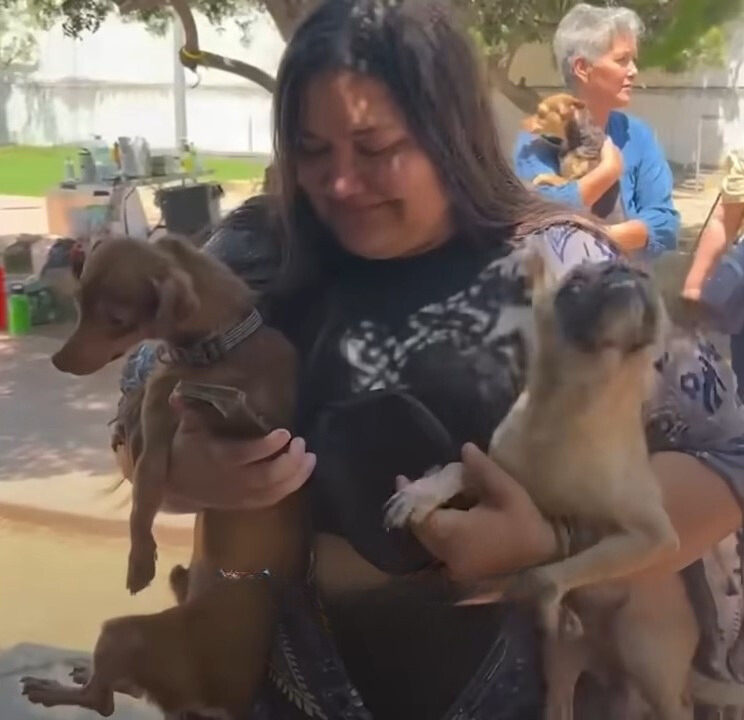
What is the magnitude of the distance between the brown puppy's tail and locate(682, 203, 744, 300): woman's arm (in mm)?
354

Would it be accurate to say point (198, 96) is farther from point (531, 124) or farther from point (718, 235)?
point (718, 235)

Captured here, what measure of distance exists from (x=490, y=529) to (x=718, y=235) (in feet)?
0.78

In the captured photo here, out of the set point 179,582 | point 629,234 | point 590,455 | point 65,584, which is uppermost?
point 629,234

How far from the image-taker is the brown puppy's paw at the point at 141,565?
2.14 feet

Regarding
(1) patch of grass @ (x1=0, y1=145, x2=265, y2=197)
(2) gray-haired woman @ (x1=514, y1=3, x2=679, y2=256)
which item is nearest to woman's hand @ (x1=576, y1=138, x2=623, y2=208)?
(2) gray-haired woman @ (x1=514, y1=3, x2=679, y2=256)

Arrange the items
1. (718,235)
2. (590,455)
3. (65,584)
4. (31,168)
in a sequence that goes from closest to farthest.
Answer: (590,455) → (718,235) → (31,168) → (65,584)

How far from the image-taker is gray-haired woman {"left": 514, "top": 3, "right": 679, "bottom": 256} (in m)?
0.65

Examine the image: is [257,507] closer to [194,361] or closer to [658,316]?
[194,361]

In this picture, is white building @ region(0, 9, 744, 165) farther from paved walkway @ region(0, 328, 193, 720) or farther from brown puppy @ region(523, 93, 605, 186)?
paved walkway @ region(0, 328, 193, 720)

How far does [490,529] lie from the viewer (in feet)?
1.96

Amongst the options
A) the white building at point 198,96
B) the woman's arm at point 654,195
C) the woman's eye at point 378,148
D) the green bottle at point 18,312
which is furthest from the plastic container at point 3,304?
the woman's arm at point 654,195

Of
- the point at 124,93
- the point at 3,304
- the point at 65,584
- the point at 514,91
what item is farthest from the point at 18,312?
the point at 514,91

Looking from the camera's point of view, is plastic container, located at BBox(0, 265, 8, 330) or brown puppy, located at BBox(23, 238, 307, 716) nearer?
brown puppy, located at BBox(23, 238, 307, 716)

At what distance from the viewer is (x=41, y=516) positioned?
102 centimetres
